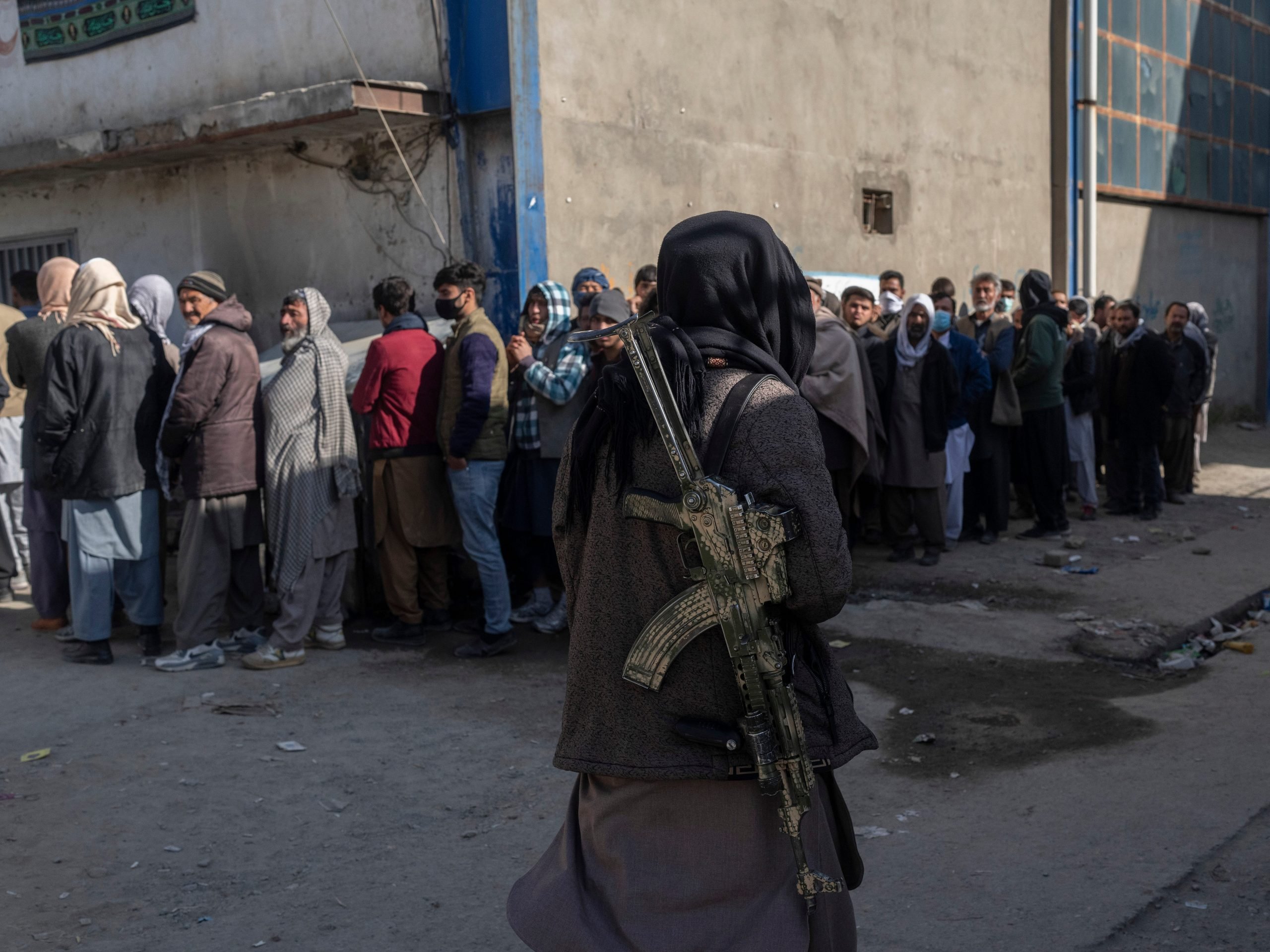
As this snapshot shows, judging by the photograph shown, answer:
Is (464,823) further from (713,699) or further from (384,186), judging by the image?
(384,186)

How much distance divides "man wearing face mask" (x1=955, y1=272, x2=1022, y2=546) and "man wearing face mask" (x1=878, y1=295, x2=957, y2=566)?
750 mm

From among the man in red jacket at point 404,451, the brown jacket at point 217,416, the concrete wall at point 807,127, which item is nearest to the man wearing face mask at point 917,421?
the concrete wall at point 807,127

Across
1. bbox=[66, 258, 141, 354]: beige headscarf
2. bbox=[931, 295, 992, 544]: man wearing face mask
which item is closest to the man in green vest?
bbox=[66, 258, 141, 354]: beige headscarf

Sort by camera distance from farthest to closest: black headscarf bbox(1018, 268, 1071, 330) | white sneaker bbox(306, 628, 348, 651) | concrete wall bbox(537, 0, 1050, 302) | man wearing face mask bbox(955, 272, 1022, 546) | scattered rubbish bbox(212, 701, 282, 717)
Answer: black headscarf bbox(1018, 268, 1071, 330) → man wearing face mask bbox(955, 272, 1022, 546) → concrete wall bbox(537, 0, 1050, 302) → white sneaker bbox(306, 628, 348, 651) → scattered rubbish bbox(212, 701, 282, 717)

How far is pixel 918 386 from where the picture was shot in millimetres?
8000

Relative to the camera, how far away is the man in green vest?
19.5 feet

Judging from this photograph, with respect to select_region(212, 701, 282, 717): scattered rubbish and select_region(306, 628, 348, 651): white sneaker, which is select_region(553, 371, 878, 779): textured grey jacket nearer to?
select_region(212, 701, 282, 717): scattered rubbish

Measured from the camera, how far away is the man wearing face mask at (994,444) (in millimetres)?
8742

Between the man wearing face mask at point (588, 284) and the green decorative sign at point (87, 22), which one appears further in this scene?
the green decorative sign at point (87, 22)

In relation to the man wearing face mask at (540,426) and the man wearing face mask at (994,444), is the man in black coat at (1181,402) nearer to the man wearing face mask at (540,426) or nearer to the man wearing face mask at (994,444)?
the man wearing face mask at (994,444)

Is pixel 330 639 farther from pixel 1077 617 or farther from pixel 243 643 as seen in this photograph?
pixel 1077 617

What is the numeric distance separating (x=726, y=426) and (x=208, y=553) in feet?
14.1

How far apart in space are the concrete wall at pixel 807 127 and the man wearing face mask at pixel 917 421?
1806mm

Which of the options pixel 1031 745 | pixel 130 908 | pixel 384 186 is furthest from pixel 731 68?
pixel 130 908
